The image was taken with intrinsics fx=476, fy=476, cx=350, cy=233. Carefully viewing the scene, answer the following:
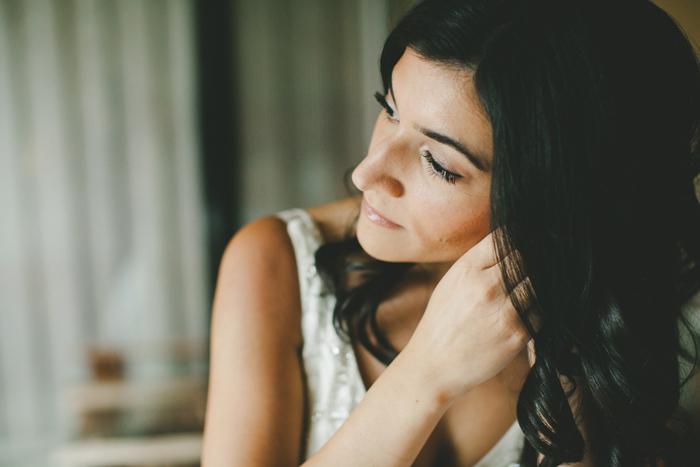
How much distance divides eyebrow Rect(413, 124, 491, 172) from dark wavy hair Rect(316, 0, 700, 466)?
27 millimetres

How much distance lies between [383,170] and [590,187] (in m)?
0.28

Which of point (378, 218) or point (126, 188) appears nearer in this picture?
point (378, 218)

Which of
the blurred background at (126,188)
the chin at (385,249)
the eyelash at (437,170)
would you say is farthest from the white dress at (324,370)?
the blurred background at (126,188)

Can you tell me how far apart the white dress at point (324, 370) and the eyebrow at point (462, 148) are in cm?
36

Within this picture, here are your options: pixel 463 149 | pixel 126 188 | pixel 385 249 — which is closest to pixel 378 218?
pixel 385 249

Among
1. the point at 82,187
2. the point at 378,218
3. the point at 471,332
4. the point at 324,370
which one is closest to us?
the point at 471,332

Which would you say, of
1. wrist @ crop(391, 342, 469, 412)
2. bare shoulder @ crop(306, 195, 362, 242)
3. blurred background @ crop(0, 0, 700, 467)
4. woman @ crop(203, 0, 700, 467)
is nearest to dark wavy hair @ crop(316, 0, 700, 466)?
woman @ crop(203, 0, 700, 467)

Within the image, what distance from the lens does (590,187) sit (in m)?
0.64

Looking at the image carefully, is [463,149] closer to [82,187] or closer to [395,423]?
[395,423]

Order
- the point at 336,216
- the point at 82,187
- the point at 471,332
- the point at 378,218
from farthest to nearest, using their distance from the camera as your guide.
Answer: the point at 82,187 → the point at 336,216 → the point at 378,218 → the point at 471,332

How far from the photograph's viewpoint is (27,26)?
2.02 m

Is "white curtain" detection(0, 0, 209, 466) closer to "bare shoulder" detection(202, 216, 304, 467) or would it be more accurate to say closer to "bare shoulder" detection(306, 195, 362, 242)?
"bare shoulder" detection(306, 195, 362, 242)

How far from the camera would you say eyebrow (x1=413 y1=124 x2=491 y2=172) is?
0.63m

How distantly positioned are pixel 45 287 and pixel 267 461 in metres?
1.83
